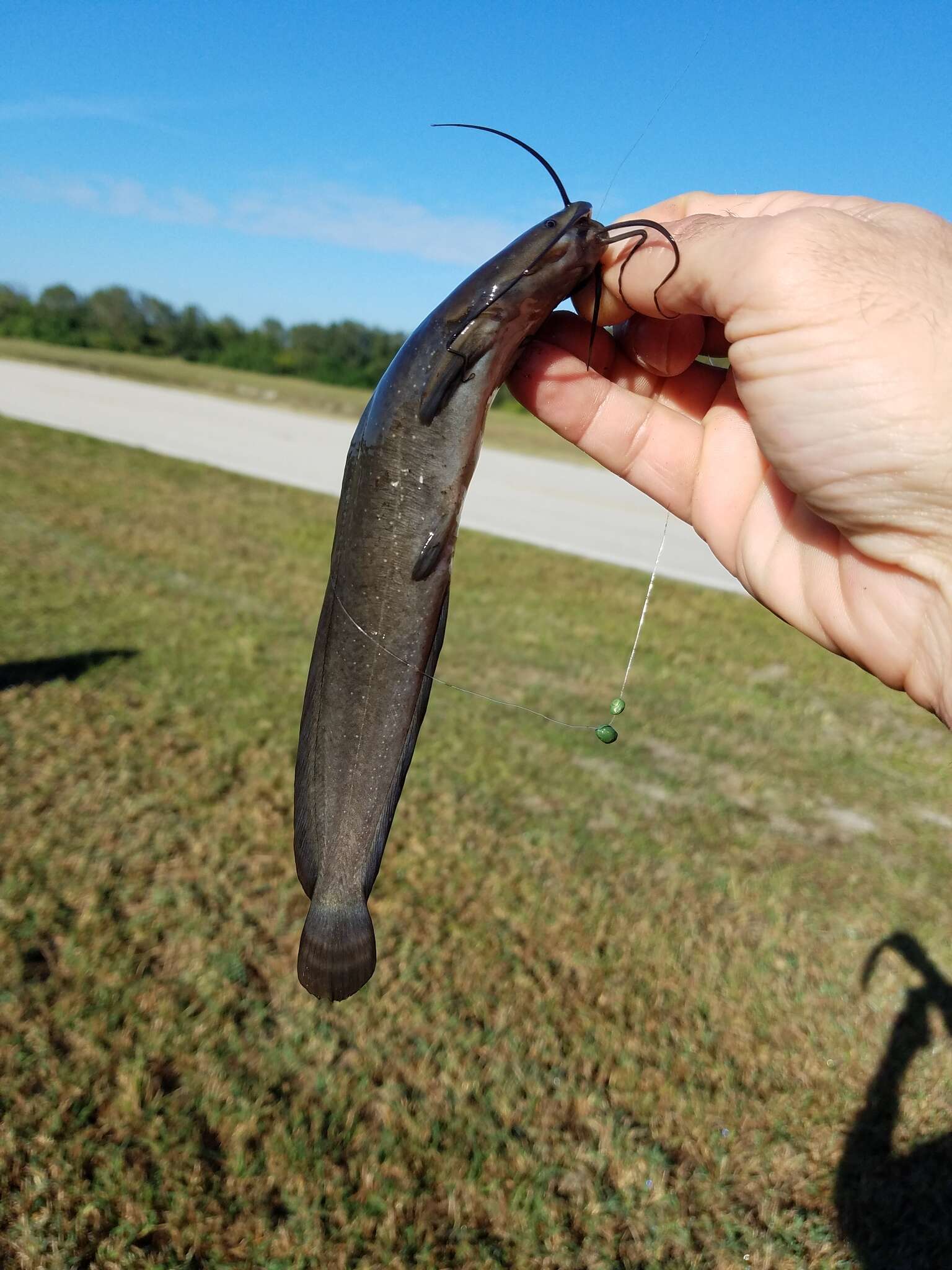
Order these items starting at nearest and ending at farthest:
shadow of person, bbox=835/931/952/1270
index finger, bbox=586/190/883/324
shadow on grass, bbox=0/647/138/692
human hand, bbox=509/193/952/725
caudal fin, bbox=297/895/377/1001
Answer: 1. human hand, bbox=509/193/952/725
2. index finger, bbox=586/190/883/324
3. caudal fin, bbox=297/895/377/1001
4. shadow of person, bbox=835/931/952/1270
5. shadow on grass, bbox=0/647/138/692

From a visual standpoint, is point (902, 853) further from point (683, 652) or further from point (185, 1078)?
point (185, 1078)

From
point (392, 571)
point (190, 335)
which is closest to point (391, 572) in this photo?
point (392, 571)

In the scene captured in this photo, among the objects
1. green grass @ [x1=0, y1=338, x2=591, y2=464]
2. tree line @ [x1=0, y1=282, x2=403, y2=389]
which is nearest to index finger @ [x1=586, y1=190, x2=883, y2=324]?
green grass @ [x1=0, y1=338, x2=591, y2=464]

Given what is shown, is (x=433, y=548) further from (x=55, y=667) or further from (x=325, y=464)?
(x=325, y=464)

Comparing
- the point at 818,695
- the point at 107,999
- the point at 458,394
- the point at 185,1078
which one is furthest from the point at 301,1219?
the point at 818,695

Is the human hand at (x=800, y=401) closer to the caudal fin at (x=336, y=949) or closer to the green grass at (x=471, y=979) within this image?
the caudal fin at (x=336, y=949)

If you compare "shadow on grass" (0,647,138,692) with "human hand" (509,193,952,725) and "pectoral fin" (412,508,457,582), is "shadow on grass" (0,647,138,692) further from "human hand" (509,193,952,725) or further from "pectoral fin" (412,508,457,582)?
"pectoral fin" (412,508,457,582)
